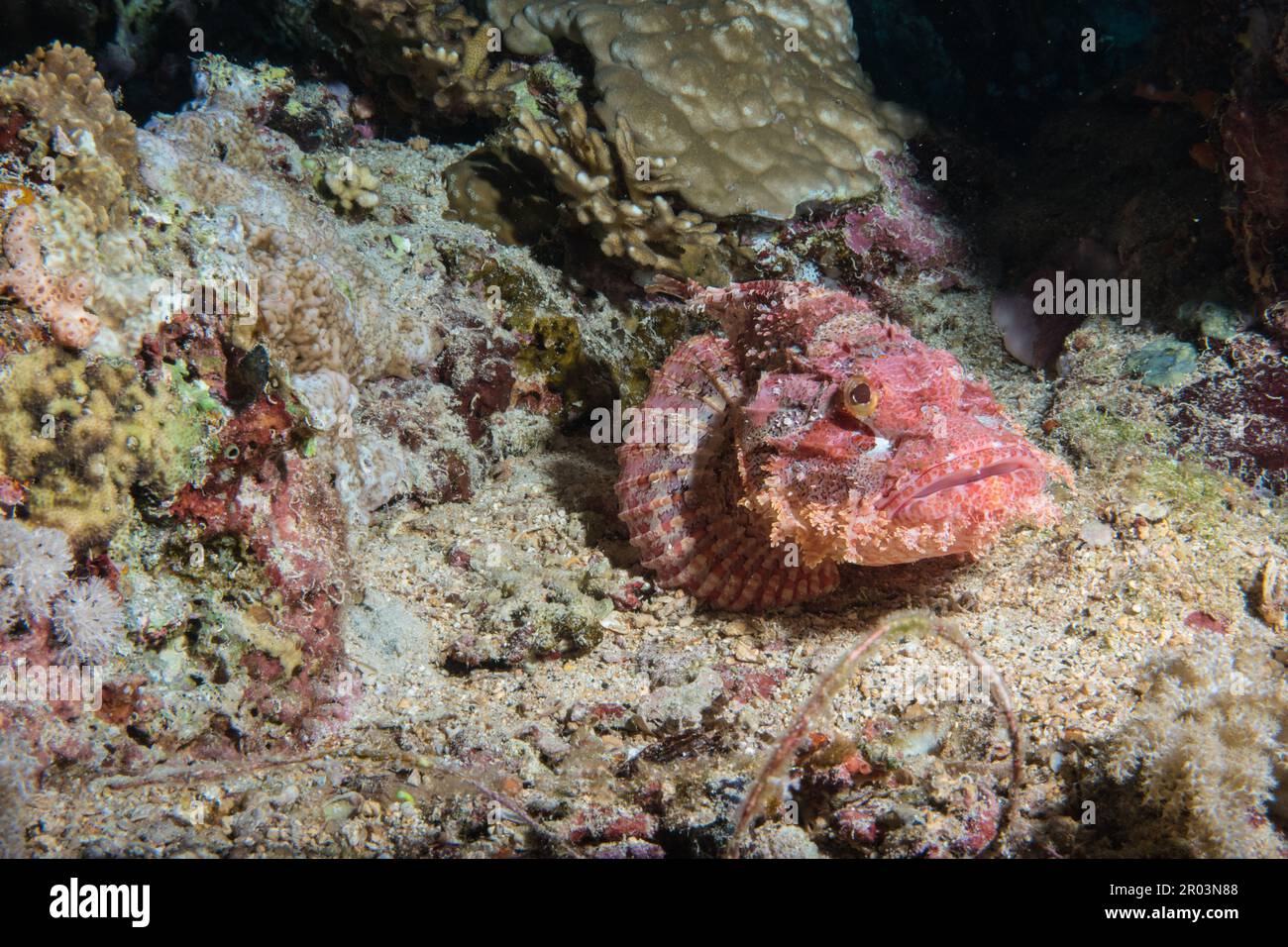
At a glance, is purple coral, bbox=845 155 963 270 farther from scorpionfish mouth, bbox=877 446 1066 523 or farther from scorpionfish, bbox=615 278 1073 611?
scorpionfish mouth, bbox=877 446 1066 523

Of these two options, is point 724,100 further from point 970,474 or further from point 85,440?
point 85,440

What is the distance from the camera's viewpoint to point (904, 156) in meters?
6.49

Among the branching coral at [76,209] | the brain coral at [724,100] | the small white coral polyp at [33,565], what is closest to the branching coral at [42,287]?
the branching coral at [76,209]

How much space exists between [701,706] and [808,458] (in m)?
1.24

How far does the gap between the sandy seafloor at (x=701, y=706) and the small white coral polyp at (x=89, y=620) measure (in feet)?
1.54

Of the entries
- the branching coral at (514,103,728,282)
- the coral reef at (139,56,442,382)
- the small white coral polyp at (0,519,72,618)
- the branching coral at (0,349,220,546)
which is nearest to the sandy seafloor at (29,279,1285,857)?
the small white coral polyp at (0,519,72,618)

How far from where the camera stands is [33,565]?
2.52 meters

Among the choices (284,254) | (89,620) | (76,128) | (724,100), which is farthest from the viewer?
(724,100)

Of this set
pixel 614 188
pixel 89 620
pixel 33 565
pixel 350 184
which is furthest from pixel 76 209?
pixel 614 188

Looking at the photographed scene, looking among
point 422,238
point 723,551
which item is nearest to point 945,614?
point 723,551

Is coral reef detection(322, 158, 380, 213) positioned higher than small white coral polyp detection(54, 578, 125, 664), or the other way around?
coral reef detection(322, 158, 380, 213)

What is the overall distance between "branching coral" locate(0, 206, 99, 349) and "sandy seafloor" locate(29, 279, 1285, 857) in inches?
68.1

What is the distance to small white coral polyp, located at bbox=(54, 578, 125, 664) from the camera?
258cm

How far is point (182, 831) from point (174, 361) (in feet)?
6.32
